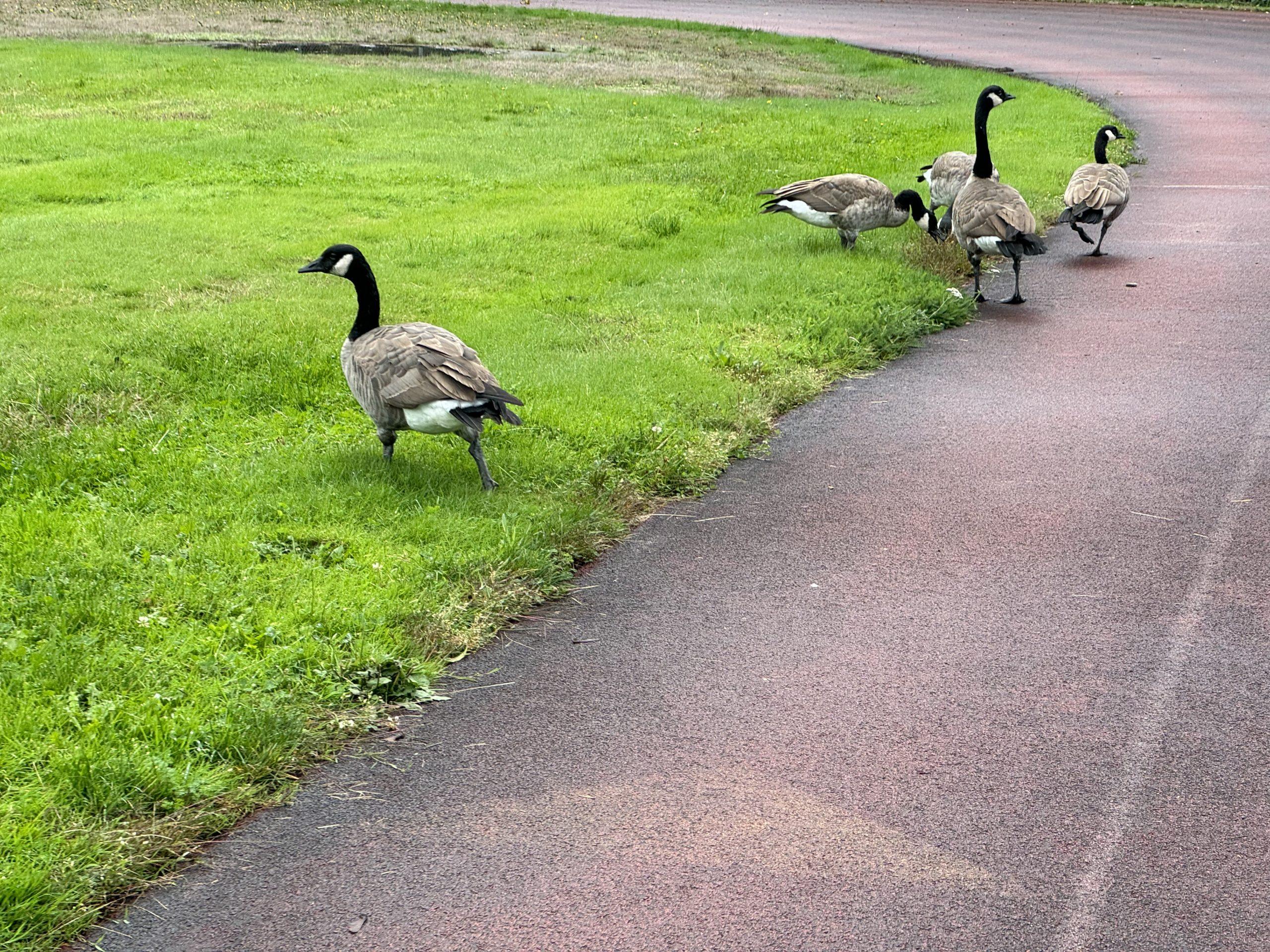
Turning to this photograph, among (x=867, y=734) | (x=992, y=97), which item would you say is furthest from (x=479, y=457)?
(x=992, y=97)

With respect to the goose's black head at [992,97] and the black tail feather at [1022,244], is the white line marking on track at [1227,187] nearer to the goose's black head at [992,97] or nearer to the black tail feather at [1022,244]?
the goose's black head at [992,97]

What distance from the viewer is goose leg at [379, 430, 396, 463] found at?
6715 millimetres

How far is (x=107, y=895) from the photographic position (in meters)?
3.80

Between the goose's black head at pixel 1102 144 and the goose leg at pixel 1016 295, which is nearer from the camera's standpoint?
the goose leg at pixel 1016 295

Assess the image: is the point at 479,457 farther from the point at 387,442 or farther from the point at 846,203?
the point at 846,203

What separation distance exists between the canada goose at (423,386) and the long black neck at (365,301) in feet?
0.44

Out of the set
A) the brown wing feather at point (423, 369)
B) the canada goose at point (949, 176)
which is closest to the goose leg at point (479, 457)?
the brown wing feather at point (423, 369)

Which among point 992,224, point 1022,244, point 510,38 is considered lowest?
point 1022,244

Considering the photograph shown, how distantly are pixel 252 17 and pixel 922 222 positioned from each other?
24.2m

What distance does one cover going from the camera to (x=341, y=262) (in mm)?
7055

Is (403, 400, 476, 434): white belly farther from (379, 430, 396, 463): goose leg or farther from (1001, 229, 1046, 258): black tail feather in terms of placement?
(1001, 229, 1046, 258): black tail feather

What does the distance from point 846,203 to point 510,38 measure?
20.6 metres

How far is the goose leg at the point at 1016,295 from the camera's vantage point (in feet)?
36.4

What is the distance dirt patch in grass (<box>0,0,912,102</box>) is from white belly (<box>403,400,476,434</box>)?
17484mm
